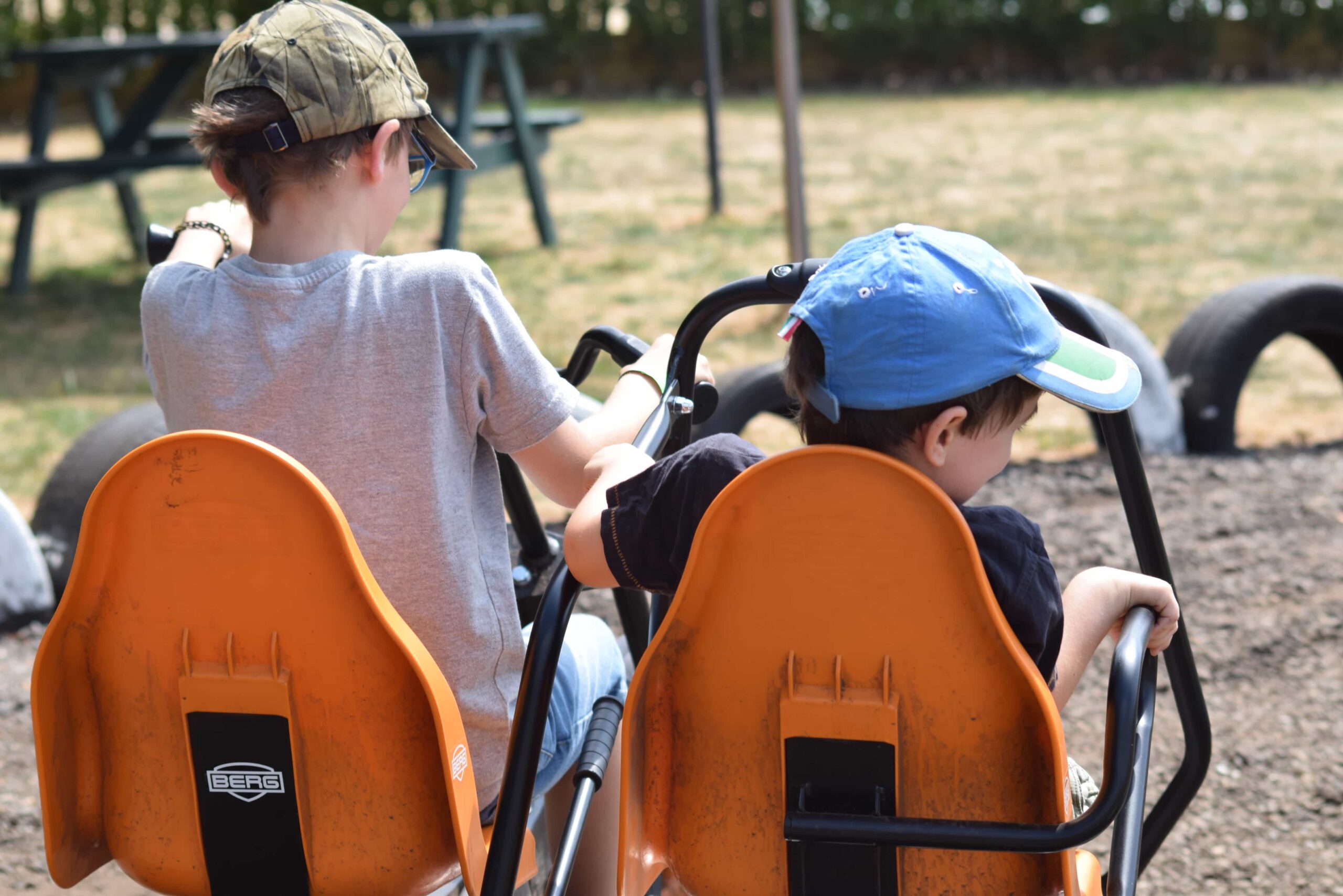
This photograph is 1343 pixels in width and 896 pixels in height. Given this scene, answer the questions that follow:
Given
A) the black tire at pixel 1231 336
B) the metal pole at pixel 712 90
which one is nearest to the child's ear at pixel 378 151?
the black tire at pixel 1231 336

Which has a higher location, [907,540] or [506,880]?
[907,540]

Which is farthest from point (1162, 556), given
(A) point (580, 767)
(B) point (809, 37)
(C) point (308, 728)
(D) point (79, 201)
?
(B) point (809, 37)

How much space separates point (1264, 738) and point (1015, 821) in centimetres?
163

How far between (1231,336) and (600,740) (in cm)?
308

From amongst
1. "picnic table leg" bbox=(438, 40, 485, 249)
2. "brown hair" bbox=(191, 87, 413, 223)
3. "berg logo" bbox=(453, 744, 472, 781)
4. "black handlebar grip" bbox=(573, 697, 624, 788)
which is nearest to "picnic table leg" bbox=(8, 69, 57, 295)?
"picnic table leg" bbox=(438, 40, 485, 249)

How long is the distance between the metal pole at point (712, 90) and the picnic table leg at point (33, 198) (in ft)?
12.5

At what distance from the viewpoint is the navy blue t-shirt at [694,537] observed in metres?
1.29

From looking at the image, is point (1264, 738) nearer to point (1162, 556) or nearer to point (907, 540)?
point (1162, 556)

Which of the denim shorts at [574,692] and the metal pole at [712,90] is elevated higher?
the metal pole at [712,90]

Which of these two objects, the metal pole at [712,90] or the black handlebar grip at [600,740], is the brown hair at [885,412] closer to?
the black handlebar grip at [600,740]

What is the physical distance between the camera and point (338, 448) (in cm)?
148

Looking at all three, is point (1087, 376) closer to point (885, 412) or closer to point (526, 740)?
point (885, 412)

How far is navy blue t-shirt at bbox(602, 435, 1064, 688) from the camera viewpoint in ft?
4.23

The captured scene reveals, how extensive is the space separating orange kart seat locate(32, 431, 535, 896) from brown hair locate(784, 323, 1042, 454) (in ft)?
1.50
